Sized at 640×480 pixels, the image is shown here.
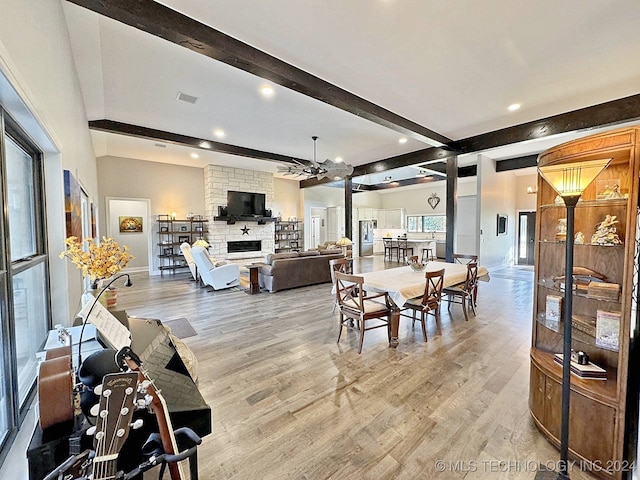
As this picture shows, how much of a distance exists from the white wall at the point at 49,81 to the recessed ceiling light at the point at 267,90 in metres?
2.06

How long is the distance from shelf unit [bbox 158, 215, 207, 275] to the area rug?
15.6 ft

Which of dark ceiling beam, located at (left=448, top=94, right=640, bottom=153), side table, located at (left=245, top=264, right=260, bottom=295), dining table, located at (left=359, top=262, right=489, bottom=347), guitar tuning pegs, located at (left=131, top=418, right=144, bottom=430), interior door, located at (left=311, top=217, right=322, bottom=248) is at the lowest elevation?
side table, located at (left=245, top=264, right=260, bottom=295)

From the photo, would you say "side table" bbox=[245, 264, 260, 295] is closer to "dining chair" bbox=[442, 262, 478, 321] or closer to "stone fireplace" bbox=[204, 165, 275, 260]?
"stone fireplace" bbox=[204, 165, 275, 260]

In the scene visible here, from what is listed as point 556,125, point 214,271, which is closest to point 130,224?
point 214,271

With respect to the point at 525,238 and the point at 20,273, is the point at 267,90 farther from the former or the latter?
the point at 525,238

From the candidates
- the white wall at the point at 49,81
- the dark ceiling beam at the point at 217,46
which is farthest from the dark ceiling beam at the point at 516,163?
the white wall at the point at 49,81

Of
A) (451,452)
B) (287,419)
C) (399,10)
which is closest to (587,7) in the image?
(399,10)

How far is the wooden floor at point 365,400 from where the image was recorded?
67.3 inches

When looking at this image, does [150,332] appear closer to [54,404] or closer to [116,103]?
[54,404]

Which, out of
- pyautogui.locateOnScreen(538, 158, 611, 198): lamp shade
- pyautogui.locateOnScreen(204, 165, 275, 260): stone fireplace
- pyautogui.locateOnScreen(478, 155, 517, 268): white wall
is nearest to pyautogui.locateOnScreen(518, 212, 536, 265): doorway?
pyautogui.locateOnScreen(478, 155, 517, 268): white wall

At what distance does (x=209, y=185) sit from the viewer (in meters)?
8.90

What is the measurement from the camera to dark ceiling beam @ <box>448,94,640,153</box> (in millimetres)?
4086

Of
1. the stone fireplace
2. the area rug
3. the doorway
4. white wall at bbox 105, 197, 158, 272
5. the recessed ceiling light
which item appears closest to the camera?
the area rug

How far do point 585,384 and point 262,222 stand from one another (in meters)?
9.21
